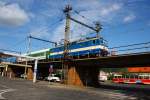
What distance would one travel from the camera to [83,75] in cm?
4275

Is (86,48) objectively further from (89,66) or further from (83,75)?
(83,75)

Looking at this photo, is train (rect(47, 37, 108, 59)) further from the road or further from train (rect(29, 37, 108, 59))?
the road

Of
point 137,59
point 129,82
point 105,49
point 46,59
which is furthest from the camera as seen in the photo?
point 129,82

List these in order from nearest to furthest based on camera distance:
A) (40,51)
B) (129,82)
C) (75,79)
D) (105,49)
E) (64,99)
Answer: (64,99) < (105,49) < (75,79) < (40,51) < (129,82)

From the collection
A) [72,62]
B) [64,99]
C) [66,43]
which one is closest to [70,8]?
[66,43]

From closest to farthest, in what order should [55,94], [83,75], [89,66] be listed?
1. [55,94]
2. [83,75]
3. [89,66]

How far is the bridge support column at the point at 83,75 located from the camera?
41.5 m

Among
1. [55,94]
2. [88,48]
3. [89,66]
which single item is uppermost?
[88,48]

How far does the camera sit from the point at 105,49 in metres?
38.1

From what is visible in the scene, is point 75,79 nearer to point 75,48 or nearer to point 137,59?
point 75,48

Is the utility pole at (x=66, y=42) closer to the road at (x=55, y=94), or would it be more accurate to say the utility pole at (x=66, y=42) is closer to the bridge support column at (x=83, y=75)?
the bridge support column at (x=83, y=75)

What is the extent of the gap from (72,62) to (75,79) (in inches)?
130

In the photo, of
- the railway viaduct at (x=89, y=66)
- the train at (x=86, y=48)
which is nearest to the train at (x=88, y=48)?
the train at (x=86, y=48)

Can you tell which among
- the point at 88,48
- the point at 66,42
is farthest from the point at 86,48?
the point at 66,42
